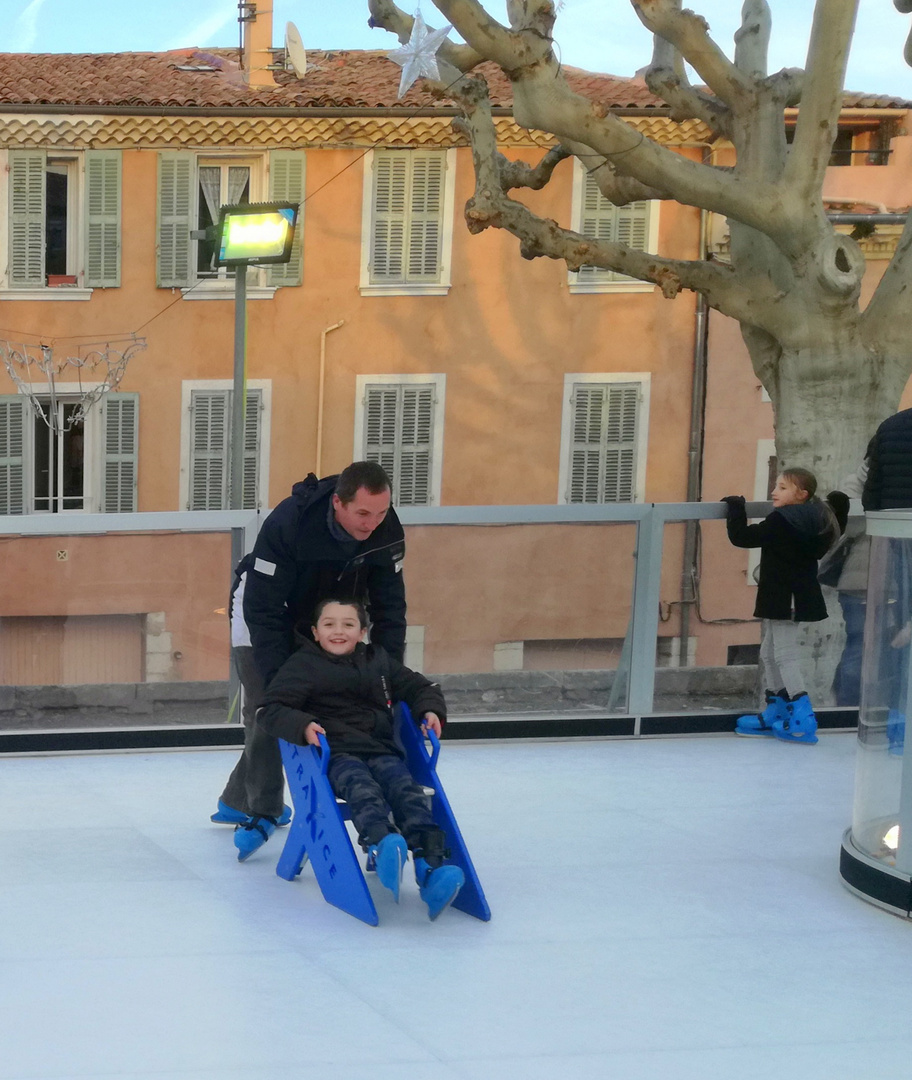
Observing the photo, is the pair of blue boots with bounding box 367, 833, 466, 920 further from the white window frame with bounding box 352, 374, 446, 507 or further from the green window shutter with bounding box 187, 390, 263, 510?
the white window frame with bounding box 352, 374, 446, 507

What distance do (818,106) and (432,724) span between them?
571 cm

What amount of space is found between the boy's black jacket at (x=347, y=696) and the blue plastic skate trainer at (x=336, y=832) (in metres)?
0.07

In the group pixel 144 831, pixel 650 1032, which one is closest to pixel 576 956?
pixel 650 1032

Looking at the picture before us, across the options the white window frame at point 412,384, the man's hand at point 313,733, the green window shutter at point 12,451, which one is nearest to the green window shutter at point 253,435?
the white window frame at point 412,384

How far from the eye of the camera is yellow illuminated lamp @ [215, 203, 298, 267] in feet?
39.8

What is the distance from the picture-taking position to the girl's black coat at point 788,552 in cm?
731

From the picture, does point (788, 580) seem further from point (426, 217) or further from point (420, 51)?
point (426, 217)

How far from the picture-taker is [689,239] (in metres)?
22.5

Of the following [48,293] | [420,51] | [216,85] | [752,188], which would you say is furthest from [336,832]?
[216,85]

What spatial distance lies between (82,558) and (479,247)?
1616 cm

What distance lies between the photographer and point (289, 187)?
21906 mm

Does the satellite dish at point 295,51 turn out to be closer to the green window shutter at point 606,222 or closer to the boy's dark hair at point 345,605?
the green window shutter at point 606,222

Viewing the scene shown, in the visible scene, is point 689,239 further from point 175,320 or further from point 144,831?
point 144,831

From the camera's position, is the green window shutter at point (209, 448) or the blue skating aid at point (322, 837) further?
the green window shutter at point (209, 448)
